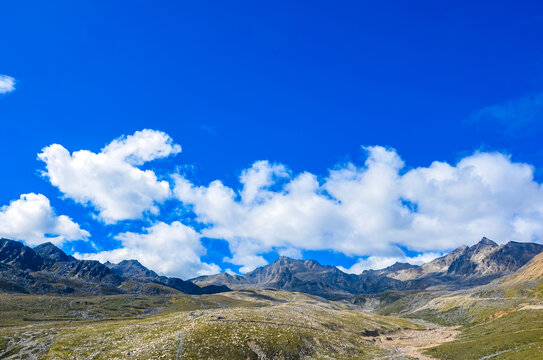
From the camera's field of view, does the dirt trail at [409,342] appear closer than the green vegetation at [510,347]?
No

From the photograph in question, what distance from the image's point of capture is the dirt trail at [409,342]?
94956 mm

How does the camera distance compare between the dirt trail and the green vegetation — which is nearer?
the green vegetation

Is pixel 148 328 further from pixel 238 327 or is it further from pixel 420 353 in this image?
pixel 420 353

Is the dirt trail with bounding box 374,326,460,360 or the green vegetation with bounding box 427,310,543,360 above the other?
the green vegetation with bounding box 427,310,543,360

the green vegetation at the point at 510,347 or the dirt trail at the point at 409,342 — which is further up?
the green vegetation at the point at 510,347

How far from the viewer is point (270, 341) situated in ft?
271

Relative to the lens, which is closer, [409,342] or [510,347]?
[510,347]

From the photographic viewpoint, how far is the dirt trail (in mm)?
94956

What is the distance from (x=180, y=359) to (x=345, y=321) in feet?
345

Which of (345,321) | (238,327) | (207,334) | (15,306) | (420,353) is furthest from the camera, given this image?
(15,306)

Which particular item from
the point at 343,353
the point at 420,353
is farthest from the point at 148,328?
the point at 420,353

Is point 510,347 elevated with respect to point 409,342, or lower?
elevated

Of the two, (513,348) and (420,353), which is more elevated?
(513,348)

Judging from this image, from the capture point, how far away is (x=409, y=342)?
129m
